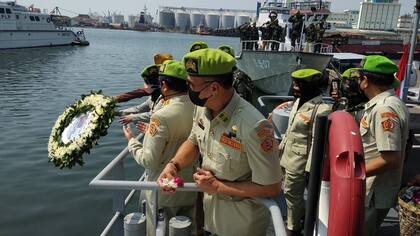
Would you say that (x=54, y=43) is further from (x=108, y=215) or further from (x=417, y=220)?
(x=417, y=220)

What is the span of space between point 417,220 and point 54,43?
170ft

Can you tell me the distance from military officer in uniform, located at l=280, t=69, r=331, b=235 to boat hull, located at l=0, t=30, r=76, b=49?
1683 inches

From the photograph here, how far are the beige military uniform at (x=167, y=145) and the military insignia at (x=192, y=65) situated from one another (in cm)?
55

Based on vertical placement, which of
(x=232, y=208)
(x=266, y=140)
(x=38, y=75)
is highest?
(x=266, y=140)

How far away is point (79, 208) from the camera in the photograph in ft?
22.6

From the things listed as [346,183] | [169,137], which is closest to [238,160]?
[169,137]

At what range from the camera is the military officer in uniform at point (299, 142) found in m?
3.16

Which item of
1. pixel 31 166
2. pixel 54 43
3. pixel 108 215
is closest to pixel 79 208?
pixel 108 215

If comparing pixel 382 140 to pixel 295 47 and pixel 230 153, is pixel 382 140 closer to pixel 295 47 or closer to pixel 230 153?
pixel 230 153

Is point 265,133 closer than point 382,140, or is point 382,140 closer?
point 265,133

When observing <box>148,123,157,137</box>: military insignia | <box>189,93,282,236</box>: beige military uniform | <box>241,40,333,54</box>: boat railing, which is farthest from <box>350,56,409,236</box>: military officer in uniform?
<box>241,40,333,54</box>: boat railing

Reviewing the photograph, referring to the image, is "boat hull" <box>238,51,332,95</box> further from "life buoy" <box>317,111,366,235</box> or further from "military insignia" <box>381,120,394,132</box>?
"life buoy" <box>317,111,366,235</box>

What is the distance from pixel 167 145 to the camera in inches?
101

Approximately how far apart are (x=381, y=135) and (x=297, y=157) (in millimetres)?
920
